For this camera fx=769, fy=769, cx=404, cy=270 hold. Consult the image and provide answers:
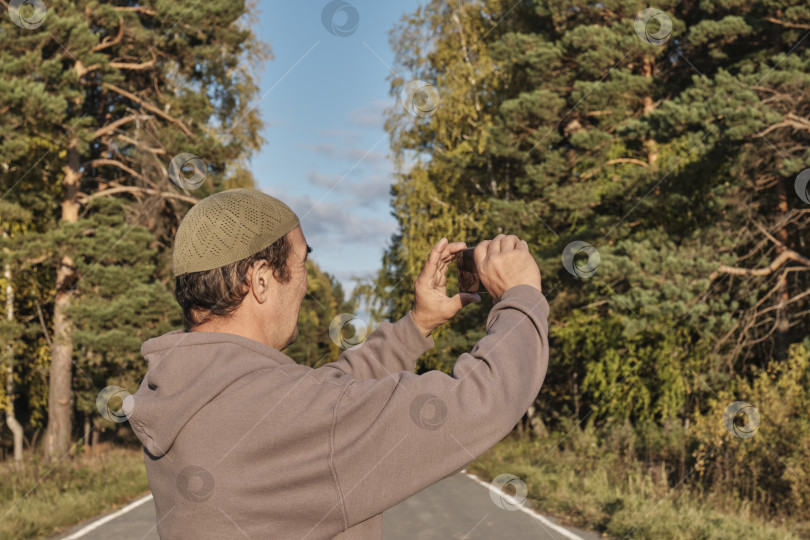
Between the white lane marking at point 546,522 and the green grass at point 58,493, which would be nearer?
the white lane marking at point 546,522

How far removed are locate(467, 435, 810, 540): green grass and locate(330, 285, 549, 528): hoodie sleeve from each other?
24.4ft

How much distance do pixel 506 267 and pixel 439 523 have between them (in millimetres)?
8709

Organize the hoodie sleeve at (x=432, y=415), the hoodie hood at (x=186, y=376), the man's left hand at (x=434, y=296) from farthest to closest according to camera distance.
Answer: the man's left hand at (x=434, y=296)
the hoodie hood at (x=186, y=376)
the hoodie sleeve at (x=432, y=415)

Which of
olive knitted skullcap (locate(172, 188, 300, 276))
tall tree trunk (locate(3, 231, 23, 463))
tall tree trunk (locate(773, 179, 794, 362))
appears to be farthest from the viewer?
tall tree trunk (locate(3, 231, 23, 463))

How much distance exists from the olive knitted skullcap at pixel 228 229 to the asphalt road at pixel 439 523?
6652 mm

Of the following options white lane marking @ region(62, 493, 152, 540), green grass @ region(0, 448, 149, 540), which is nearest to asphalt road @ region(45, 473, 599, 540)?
white lane marking @ region(62, 493, 152, 540)

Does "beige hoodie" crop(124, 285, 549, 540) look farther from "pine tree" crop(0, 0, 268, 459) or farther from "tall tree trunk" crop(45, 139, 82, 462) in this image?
"tall tree trunk" crop(45, 139, 82, 462)

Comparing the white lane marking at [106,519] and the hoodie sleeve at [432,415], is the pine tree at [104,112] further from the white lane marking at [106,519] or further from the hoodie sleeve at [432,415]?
the hoodie sleeve at [432,415]

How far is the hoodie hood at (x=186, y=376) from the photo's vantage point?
1482mm

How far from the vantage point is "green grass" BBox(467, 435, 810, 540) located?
8.30 metres

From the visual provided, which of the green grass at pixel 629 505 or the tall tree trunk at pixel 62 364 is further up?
the tall tree trunk at pixel 62 364

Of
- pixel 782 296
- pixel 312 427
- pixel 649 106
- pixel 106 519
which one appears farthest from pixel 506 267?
pixel 649 106

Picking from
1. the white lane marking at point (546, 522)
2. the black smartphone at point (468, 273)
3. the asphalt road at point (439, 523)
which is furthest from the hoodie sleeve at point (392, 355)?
the white lane marking at point (546, 522)

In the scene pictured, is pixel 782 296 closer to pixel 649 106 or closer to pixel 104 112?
pixel 649 106
